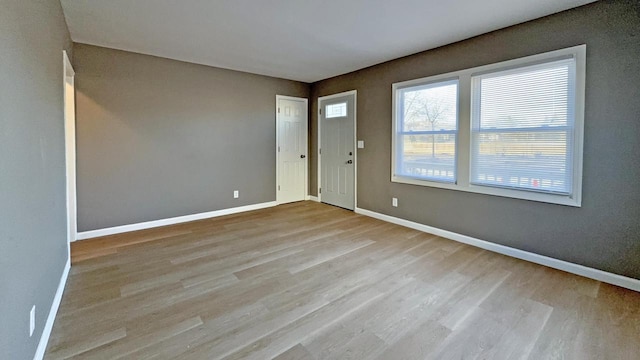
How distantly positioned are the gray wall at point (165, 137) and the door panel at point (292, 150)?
0.21 metres

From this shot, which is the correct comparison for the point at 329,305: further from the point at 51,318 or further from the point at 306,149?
the point at 306,149

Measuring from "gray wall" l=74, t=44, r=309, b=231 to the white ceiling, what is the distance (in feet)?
1.14

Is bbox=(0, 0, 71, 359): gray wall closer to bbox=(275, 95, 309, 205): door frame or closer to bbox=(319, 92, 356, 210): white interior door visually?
bbox=(275, 95, 309, 205): door frame

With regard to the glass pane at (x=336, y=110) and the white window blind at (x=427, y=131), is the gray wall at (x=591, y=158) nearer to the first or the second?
the white window blind at (x=427, y=131)

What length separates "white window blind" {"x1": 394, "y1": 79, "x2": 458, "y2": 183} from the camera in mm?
3850

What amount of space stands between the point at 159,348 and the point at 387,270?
197cm

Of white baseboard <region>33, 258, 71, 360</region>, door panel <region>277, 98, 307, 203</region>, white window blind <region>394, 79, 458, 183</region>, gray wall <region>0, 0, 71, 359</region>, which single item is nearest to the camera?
gray wall <region>0, 0, 71, 359</region>

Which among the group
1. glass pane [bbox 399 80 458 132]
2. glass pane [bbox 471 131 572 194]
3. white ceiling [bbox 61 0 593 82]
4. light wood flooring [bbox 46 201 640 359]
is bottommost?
light wood flooring [bbox 46 201 640 359]

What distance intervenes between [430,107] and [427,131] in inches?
12.7

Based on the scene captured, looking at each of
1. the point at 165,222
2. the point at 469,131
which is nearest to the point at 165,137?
the point at 165,222

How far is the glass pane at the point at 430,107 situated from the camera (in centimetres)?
381

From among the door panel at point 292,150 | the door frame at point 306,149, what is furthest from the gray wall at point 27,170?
the door panel at point 292,150

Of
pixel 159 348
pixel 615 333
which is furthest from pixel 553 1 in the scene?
pixel 159 348

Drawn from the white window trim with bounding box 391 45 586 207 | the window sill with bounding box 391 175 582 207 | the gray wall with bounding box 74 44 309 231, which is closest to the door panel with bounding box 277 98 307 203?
the gray wall with bounding box 74 44 309 231
